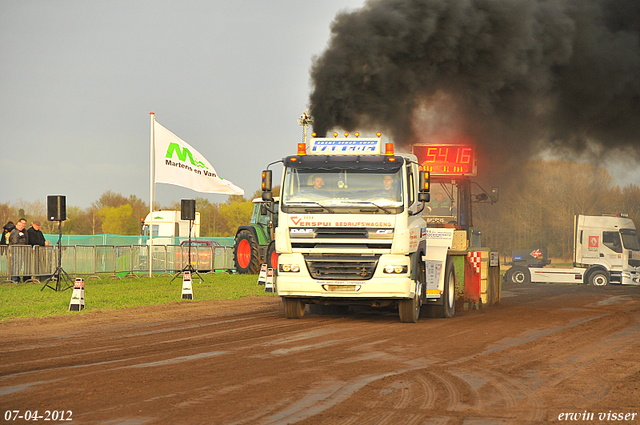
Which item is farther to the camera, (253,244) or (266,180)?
(253,244)

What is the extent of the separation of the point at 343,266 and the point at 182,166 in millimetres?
14894

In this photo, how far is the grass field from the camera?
14884mm

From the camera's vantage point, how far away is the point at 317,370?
7750 mm

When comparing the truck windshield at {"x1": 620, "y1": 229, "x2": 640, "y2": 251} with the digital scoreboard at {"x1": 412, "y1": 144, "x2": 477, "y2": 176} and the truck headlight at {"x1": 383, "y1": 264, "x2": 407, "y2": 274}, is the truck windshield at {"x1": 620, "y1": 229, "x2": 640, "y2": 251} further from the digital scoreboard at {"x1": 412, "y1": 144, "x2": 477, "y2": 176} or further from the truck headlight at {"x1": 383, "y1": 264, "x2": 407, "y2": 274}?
the truck headlight at {"x1": 383, "y1": 264, "x2": 407, "y2": 274}

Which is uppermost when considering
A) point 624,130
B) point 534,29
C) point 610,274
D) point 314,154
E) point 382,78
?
point 534,29

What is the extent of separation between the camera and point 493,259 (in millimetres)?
17500

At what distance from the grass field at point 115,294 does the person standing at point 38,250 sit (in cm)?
Answer: 99

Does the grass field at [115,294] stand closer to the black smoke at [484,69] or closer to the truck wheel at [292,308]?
the truck wheel at [292,308]

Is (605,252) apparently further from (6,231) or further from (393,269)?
(6,231)

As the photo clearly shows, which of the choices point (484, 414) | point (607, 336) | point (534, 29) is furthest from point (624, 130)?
point (484, 414)

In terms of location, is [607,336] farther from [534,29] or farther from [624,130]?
[534,29]

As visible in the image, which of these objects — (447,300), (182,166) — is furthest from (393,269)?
(182,166)

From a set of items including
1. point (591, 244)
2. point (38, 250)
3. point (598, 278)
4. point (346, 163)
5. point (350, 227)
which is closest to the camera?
point (350, 227)

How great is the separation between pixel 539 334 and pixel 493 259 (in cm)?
616
